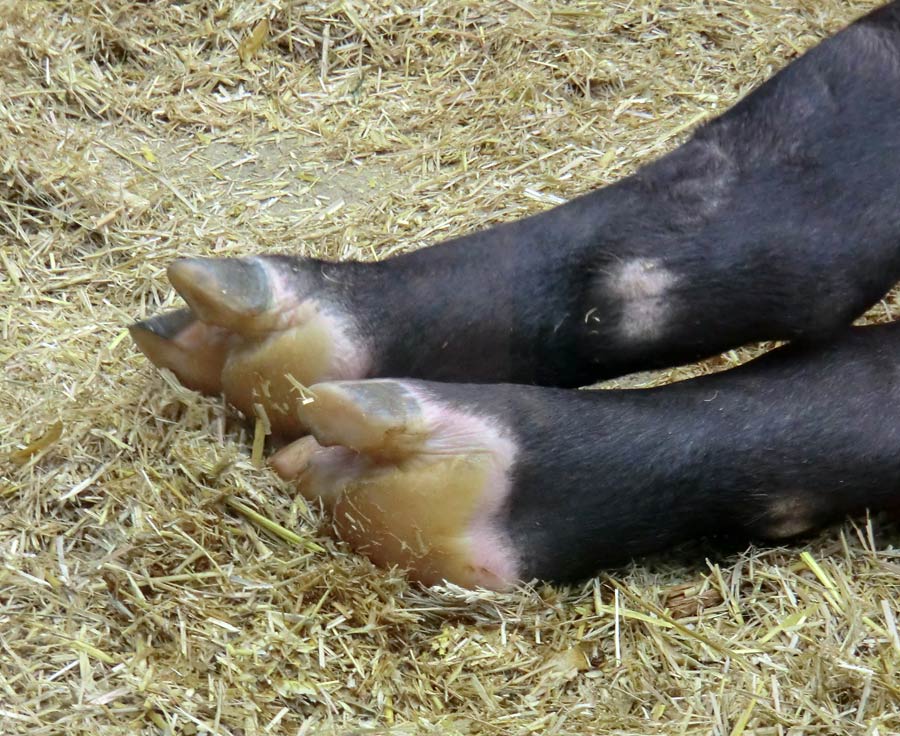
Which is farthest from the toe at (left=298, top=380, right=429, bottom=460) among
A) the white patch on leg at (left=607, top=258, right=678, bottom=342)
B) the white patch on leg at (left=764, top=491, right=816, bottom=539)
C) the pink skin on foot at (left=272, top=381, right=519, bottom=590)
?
the white patch on leg at (left=764, top=491, right=816, bottom=539)

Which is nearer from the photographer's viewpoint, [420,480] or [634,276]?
[420,480]

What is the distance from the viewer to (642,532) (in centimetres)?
133

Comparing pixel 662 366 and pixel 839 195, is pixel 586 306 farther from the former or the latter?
pixel 839 195

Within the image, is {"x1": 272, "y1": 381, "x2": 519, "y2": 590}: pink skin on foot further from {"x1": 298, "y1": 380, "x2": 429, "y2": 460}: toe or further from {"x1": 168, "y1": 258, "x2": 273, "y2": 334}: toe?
{"x1": 168, "y1": 258, "x2": 273, "y2": 334}: toe

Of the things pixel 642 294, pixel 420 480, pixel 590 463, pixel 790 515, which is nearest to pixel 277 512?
pixel 420 480

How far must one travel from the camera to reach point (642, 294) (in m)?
1.34

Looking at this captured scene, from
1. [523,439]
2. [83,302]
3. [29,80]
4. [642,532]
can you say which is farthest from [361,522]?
[29,80]

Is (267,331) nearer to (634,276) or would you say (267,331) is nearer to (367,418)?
(367,418)

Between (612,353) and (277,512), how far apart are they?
1.49ft

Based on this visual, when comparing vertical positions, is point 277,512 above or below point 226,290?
below

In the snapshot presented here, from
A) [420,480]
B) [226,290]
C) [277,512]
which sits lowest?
[277,512]

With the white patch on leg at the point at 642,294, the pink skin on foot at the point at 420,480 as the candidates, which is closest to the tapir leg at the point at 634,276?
the white patch on leg at the point at 642,294

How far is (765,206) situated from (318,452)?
60cm

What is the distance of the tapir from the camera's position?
127 cm
